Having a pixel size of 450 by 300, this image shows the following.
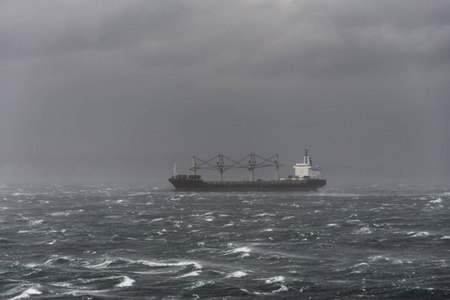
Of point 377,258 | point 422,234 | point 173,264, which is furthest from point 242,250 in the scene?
point 422,234

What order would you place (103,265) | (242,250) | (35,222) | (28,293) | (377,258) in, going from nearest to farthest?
(28,293) < (103,265) < (377,258) < (242,250) < (35,222)

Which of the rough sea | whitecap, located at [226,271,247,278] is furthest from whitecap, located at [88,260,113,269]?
whitecap, located at [226,271,247,278]

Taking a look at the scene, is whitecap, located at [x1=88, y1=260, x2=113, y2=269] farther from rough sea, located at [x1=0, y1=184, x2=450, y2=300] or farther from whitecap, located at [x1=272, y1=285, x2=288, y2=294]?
whitecap, located at [x1=272, y1=285, x2=288, y2=294]

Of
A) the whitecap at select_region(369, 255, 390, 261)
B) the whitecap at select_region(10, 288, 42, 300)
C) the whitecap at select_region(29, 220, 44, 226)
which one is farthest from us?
the whitecap at select_region(29, 220, 44, 226)

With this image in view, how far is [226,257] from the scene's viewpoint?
5572 cm

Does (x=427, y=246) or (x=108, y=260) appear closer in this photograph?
(x=108, y=260)

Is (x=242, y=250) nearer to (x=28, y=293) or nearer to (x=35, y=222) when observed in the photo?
(x=28, y=293)

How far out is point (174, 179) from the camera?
19950 centimetres

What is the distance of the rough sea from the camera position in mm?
41719

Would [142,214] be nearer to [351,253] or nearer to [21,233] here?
[21,233]

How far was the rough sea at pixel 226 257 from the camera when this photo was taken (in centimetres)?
4172

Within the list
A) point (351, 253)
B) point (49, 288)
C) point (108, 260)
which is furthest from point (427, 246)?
point (49, 288)

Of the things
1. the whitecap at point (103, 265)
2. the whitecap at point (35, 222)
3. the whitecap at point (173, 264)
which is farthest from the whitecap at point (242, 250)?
the whitecap at point (35, 222)

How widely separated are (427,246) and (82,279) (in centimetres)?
3881
